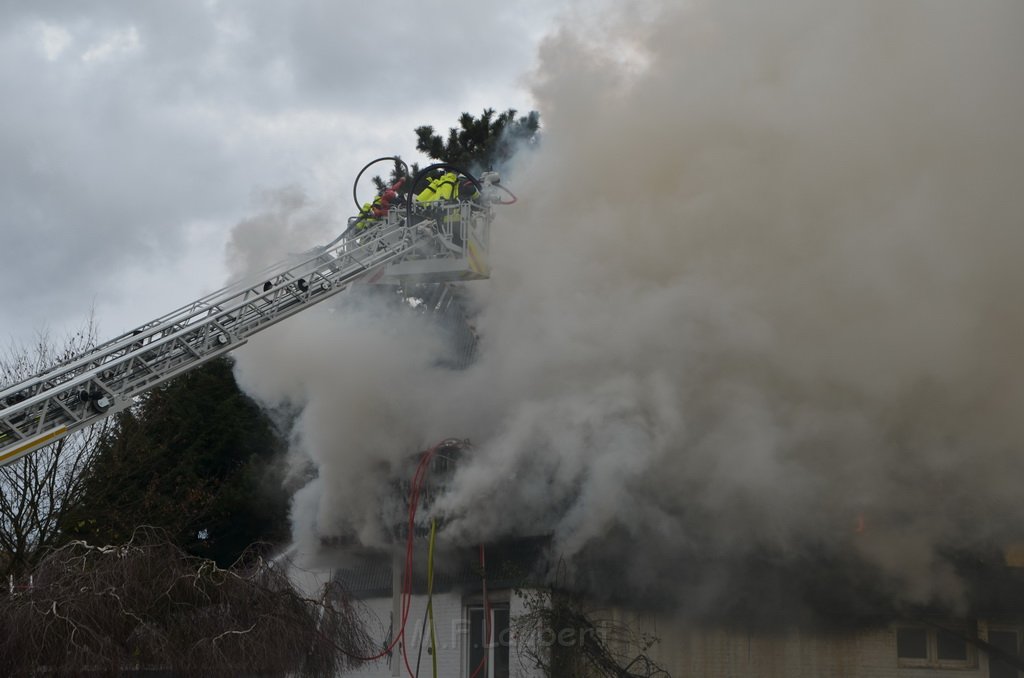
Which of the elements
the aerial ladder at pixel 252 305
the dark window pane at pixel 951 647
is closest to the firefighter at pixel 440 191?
the aerial ladder at pixel 252 305

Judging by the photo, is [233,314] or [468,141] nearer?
[233,314]

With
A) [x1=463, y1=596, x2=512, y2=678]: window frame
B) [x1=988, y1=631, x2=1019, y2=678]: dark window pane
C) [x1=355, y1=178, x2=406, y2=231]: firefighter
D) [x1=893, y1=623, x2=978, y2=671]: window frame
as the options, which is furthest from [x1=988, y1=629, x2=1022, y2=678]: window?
[x1=355, y1=178, x2=406, y2=231]: firefighter

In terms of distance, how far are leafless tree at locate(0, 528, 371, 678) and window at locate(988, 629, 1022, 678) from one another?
8275 millimetres

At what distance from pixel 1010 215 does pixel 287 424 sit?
13.8m

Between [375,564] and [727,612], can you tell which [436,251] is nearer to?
[375,564]

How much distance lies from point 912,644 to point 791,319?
4.58m

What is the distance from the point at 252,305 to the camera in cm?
1462

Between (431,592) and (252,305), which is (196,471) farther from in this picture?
(252,305)

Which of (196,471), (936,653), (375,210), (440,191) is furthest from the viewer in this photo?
(196,471)

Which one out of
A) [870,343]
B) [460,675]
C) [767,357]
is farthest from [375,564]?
[870,343]

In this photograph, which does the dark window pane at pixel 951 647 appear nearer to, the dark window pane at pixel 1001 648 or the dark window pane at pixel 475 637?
the dark window pane at pixel 1001 648

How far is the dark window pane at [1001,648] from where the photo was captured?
15266 millimetres

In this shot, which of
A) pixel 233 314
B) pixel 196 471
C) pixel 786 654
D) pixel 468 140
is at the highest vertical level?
pixel 468 140

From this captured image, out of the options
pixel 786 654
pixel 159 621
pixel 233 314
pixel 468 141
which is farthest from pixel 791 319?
pixel 468 141
